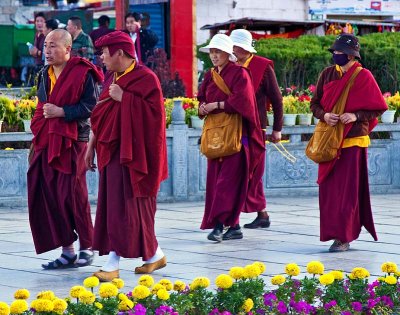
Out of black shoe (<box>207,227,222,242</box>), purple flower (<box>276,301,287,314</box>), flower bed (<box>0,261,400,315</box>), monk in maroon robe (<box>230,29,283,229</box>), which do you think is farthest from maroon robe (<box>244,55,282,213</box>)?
purple flower (<box>276,301,287,314</box>)

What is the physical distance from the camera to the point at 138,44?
17.4m

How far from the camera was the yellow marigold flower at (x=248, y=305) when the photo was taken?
19.7 feet

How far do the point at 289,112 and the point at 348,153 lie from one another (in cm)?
401

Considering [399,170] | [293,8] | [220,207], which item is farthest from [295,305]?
[293,8]

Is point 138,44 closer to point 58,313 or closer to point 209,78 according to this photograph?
point 209,78

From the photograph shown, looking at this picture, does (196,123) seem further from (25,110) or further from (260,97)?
(260,97)

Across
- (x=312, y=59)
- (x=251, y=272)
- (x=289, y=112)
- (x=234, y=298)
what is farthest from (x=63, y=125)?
(x=312, y=59)

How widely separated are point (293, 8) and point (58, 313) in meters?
19.0

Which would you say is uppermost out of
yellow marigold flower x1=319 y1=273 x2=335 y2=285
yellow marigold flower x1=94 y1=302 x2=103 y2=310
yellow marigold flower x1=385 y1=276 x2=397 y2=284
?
yellow marigold flower x1=94 y1=302 x2=103 y2=310

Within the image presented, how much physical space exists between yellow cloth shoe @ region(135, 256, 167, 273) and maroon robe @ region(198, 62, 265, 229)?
168 centimetres

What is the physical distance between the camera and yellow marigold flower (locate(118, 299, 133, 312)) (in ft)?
18.8

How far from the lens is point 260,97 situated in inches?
425

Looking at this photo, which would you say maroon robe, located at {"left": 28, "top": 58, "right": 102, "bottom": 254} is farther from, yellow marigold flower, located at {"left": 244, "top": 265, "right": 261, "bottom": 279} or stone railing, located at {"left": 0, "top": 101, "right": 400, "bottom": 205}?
stone railing, located at {"left": 0, "top": 101, "right": 400, "bottom": 205}

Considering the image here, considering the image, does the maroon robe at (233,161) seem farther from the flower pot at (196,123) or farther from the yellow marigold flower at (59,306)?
the yellow marigold flower at (59,306)
